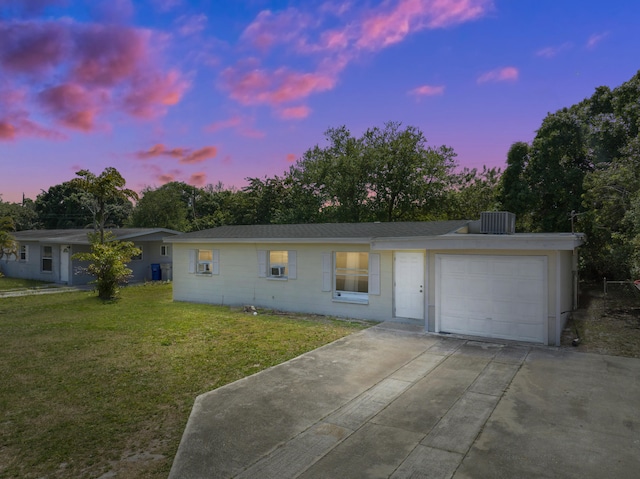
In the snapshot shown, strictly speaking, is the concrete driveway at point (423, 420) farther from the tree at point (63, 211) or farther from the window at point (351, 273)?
the tree at point (63, 211)

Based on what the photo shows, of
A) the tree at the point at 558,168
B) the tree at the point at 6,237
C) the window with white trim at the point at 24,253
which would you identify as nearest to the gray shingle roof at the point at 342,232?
the tree at the point at 6,237

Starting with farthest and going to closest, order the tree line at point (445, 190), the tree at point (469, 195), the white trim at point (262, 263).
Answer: the tree at point (469, 195)
the tree line at point (445, 190)
the white trim at point (262, 263)

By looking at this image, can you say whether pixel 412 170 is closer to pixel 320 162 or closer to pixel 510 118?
pixel 320 162

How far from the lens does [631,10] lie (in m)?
9.74

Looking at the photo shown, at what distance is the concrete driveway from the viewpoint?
3.71m

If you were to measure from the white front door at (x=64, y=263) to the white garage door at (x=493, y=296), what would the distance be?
1952 cm

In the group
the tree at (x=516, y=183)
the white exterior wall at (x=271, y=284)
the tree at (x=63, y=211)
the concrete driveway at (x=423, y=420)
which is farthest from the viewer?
the tree at (x=63, y=211)

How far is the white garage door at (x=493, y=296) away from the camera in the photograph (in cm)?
830

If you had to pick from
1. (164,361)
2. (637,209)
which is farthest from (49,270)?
(637,209)

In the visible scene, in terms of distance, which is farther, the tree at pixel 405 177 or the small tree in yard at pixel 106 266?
the tree at pixel 405 177

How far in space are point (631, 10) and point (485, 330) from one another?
9.04 metres

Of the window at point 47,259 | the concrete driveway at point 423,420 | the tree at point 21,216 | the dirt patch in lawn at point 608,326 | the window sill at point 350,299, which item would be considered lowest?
the dirt patch in lawn at point 608,326

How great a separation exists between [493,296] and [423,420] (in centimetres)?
498

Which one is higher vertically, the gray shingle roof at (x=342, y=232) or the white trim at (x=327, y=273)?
the gray shingle roof at (x=342, y=232)
